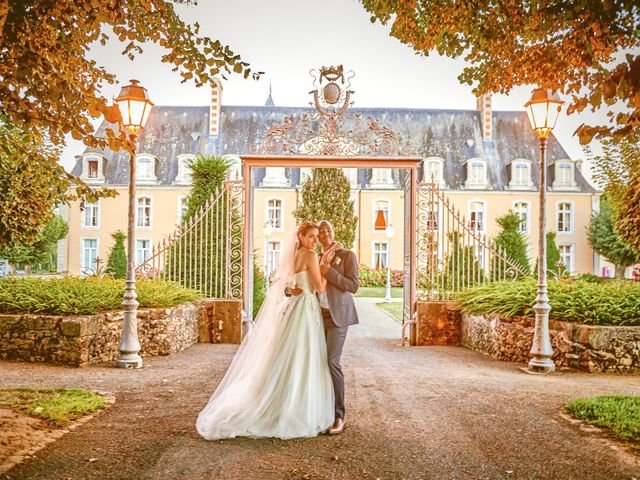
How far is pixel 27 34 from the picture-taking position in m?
4.51

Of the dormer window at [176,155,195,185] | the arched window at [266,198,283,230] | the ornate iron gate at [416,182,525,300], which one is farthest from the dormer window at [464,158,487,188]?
the ornate iron gate at [416,182,525,300]

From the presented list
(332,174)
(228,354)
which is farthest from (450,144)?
(228,354)

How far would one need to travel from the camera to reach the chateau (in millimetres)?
32531

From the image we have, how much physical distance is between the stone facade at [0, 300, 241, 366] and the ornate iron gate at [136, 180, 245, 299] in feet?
4.52

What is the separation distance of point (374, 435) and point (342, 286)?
1.25m

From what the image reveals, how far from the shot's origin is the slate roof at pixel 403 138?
109 feet

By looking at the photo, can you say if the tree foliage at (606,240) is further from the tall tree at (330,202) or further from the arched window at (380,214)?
the tall tree at (330,202)

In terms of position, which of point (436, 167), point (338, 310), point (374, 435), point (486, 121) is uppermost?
point (486, 121)

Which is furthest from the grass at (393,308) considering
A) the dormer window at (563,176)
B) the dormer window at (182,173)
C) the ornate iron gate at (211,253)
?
the dormer window at (563,176)

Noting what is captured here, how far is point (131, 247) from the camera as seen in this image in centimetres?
813

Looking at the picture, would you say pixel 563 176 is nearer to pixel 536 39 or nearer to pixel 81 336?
pixel 536 39

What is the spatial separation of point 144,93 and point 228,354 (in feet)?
13.5

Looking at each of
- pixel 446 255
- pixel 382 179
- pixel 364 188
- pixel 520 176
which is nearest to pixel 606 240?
pixel 520 176

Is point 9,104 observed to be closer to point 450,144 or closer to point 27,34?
point 27,34
